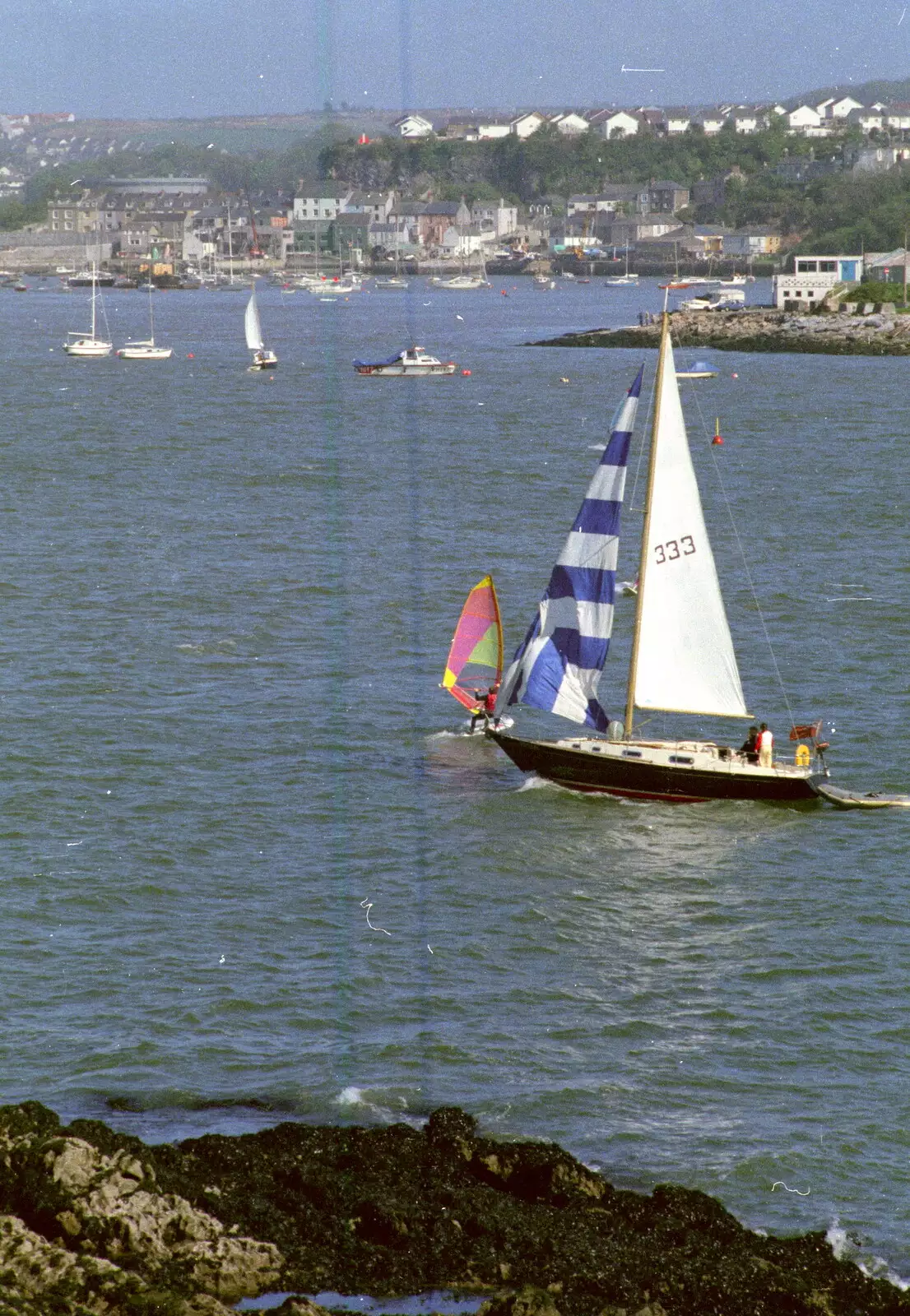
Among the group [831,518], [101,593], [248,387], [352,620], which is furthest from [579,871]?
[248,387]

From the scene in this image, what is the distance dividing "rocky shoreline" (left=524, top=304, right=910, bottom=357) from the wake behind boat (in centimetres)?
1855

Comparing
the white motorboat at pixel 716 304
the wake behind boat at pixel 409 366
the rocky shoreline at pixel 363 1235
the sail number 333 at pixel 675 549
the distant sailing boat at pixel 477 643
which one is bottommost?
the rocky shoreline at pixel 363 1235

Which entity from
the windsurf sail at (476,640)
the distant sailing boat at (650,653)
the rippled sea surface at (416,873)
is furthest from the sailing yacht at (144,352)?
the distant sailing boat at (650,653)

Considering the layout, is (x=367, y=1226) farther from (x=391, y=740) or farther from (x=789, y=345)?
(x=789, y=345)

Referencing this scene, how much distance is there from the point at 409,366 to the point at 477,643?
67.3 m

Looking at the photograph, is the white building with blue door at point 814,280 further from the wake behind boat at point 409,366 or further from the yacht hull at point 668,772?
the yacht hull at point 668,772

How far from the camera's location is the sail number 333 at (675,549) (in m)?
26.4

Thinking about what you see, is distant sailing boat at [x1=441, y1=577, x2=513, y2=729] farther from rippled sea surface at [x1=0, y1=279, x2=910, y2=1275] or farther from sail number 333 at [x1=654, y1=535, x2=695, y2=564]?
sail number 333 at [x1=654, y1=535, x2=695, y2=564]

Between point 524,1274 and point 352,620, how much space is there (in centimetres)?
2490

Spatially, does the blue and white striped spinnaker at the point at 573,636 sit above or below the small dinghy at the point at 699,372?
below

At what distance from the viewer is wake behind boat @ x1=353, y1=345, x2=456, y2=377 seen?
94688 mm

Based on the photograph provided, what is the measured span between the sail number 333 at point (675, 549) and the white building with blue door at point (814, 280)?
9564 centimetres

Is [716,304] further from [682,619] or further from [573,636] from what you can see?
[573,636]

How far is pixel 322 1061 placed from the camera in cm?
1814
